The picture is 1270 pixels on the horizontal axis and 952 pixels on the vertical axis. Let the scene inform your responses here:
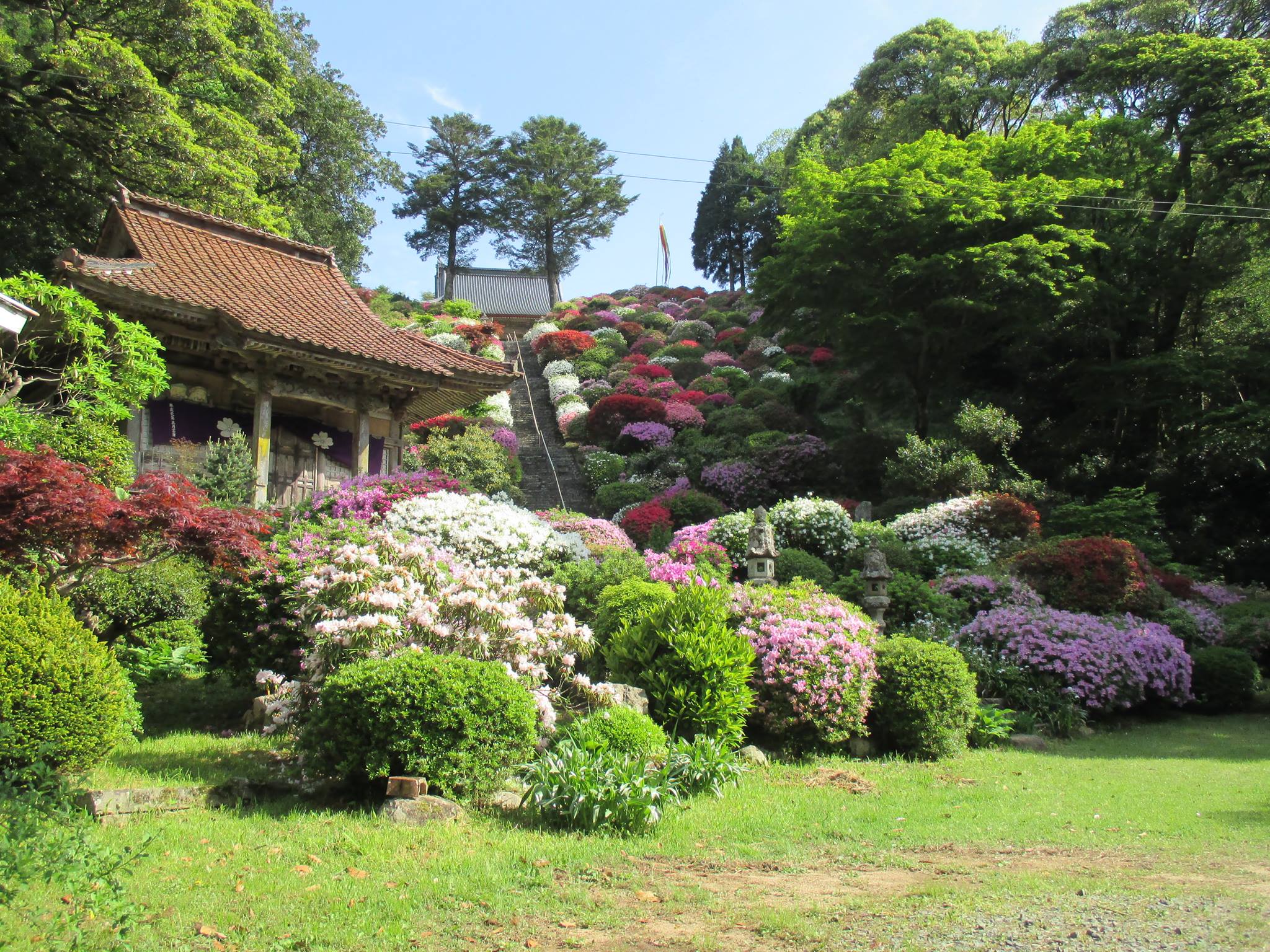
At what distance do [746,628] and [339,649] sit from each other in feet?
12.7

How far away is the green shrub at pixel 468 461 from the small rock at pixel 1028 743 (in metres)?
11.9

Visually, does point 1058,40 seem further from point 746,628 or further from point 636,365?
point 746,628

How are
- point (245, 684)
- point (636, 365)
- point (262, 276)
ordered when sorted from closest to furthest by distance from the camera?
point (245, 684) < point (262, 276) < point (636, 365)

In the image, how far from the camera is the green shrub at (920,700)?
28.9ft

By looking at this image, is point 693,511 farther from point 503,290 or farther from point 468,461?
point 503,290

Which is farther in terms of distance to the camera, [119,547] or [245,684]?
[245,684]

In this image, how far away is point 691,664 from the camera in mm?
7734

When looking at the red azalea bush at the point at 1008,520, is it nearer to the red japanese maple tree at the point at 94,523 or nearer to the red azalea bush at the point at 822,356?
the red japanese maple tree at the point at 94,523

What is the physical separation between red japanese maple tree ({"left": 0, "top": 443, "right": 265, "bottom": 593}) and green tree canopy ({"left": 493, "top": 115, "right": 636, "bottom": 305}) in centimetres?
4915

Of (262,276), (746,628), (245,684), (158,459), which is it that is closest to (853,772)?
(746,628)

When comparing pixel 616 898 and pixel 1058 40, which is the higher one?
pixel 1058 40

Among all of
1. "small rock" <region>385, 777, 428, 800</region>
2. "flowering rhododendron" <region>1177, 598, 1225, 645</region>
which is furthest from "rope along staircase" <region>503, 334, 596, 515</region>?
"small rock" <region>385, 777, 428, 800</region>

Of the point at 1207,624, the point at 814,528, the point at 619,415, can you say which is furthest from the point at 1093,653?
the point at 619,415

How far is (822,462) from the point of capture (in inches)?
887
